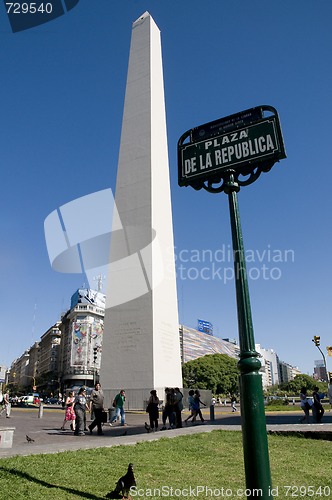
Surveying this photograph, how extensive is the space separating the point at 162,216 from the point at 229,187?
22.5 m

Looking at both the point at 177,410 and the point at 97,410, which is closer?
the point at 97,410

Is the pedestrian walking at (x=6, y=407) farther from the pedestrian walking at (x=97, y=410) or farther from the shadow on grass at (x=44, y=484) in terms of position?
the shadow on grass at (x=44, y=484)

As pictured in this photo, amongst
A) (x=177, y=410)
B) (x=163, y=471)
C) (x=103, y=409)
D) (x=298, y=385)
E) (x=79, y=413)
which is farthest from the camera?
(x=298, y=385)

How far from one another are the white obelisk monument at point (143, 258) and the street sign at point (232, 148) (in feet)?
64.1

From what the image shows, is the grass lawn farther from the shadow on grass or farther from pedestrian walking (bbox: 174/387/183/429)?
pedestrian walking (bbox: 174/387/183/429)

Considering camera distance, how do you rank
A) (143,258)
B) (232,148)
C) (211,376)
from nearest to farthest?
(232,148) → (143,258) → (211,376)

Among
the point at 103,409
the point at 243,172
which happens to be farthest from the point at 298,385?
the point at 243,172

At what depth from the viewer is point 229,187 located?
13.1 ft

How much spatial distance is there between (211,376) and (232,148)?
72.7 metres

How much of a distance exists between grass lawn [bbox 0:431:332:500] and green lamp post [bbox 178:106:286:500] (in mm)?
2024

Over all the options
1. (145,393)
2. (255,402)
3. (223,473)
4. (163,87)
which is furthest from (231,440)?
(163,87)

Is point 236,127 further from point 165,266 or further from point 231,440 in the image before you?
point 165,266

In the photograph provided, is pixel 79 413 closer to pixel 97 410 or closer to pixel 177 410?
pixel 97 410

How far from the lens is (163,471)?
5.76 m
